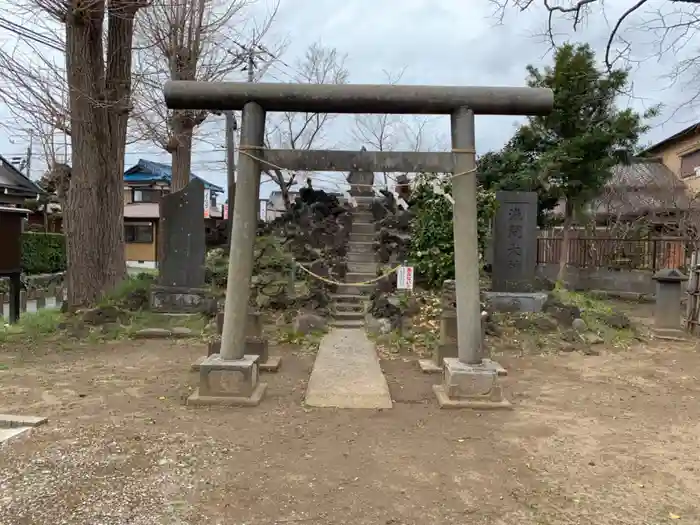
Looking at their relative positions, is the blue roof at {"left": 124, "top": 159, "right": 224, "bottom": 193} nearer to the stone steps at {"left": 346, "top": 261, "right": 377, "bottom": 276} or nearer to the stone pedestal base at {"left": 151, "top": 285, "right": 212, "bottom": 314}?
the stone steps at {"left": 346, "top": 261, "right": 377, "bottom": 276}

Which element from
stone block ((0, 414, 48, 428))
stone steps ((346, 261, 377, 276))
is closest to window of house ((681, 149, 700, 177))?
stone steps ((346, 261, 377, 276))

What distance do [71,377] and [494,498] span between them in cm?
472

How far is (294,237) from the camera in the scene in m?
13.8

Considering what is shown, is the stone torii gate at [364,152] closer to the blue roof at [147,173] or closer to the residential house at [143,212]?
the residential house at [143,212]

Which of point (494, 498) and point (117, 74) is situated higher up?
point (117, 74)

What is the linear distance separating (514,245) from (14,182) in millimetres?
14590

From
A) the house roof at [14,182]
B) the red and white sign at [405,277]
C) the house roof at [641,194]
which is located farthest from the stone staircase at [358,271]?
the house roof at [14,182]

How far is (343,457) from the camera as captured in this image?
12.7ft

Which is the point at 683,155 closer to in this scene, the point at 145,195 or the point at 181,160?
the point at 181,160

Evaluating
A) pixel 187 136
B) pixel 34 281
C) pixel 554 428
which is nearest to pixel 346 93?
pixel 554 428

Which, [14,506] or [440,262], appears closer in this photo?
[14,506]

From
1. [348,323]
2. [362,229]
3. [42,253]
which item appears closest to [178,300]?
[348,323]

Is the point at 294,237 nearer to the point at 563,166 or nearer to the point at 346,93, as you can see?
the point at 563,166

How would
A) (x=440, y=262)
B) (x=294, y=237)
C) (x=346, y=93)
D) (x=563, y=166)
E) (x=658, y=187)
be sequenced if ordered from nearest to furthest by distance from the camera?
(x=346, y=93) < (x=440, y=262) < (x=294, y=237) < (x=563, y=166) < (x=658, y=187)
